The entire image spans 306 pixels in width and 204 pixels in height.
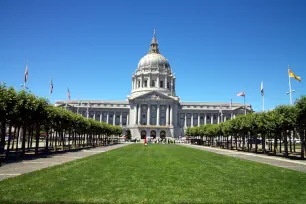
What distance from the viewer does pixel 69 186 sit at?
1234 centimetres

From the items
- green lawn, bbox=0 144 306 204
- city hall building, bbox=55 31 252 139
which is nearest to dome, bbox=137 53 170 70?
city hall building, bbox=55 31 252 139

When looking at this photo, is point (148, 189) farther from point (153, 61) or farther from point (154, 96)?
point (153, 61)

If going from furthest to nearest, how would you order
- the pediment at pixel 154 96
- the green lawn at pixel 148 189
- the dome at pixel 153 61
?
the dome at pixel 153 61
the pediment at pixel 154 96
the green lawn at pixel 148 189

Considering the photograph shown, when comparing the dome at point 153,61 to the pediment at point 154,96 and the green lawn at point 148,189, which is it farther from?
the green lawn at point 148,189

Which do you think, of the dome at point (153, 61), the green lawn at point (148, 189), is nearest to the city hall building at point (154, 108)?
the dome at point (153, 61)

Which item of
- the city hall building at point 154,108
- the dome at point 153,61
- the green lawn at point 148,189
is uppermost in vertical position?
the dome at point 153,61

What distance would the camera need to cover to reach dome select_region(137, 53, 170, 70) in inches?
6198

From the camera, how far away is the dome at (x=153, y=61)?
517 ft

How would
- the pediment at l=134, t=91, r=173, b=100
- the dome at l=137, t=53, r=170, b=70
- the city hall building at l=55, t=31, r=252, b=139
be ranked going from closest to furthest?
the city hall building at l=55, t=31, r=252, b=139, the pediment at l=134, t=91, r=173, b=100, the dome at l=137, t=53, r=170, b=70

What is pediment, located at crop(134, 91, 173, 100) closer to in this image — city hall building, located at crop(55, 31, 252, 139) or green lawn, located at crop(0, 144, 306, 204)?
city hall building, located at crop(55, 31, 252, 139)

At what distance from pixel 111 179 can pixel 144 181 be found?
1796 millimetres

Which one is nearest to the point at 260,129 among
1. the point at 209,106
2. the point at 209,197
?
the point at 209,197

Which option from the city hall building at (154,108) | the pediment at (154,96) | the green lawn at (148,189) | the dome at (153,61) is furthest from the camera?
the dome at (153,61)

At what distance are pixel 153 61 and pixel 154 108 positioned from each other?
31.0 m
